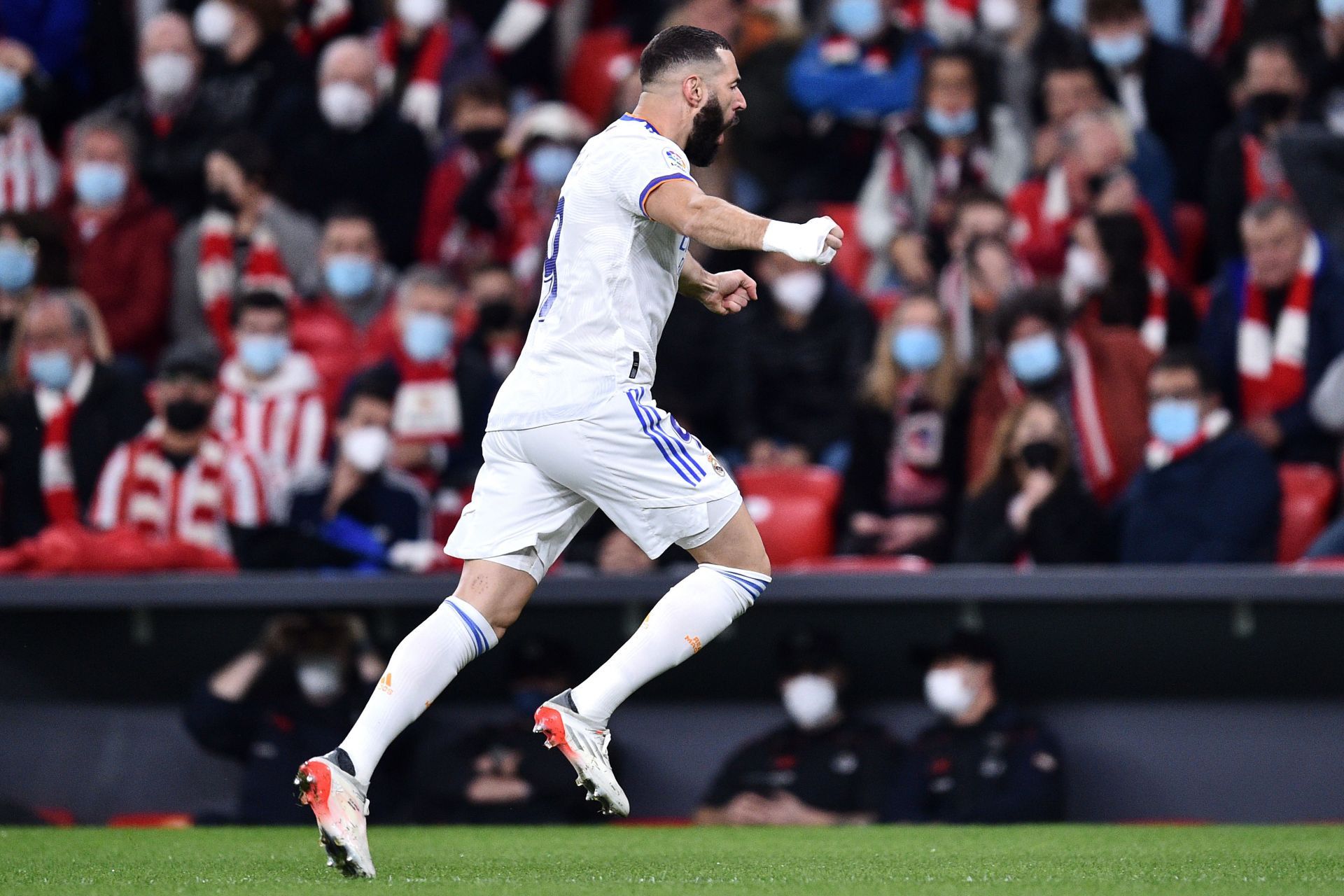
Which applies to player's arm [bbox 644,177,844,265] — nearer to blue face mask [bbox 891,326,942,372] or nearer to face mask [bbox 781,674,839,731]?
face mask [bbox 781,674,839,731]

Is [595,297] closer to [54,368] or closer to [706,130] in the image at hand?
[706,130]

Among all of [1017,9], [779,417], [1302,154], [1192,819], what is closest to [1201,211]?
[1302,154]

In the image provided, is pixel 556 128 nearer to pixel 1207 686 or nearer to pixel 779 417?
pixel 779 417

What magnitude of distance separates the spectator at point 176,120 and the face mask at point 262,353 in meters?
1.98

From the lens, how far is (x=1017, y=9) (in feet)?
33.0

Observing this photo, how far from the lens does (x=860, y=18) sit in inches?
392

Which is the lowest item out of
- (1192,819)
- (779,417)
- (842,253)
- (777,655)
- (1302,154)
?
(1192,819)

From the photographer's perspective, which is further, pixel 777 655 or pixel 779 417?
pixel 779 417

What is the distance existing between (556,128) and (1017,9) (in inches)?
94.2

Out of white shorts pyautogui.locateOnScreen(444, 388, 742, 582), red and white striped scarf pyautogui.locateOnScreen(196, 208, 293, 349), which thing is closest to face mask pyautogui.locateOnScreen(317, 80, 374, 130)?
red and white striped scarf pyautogui.locateOnScreen(196, 208, 293, 349)

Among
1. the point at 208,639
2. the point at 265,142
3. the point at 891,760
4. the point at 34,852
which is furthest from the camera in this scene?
the point at 265,142

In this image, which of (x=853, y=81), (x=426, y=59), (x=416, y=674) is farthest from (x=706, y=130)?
(x=426, y=59)

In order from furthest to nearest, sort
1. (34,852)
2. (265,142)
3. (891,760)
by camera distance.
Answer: (265,142) → (891,760) → (34,852)

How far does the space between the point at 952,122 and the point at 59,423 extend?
4310mm
